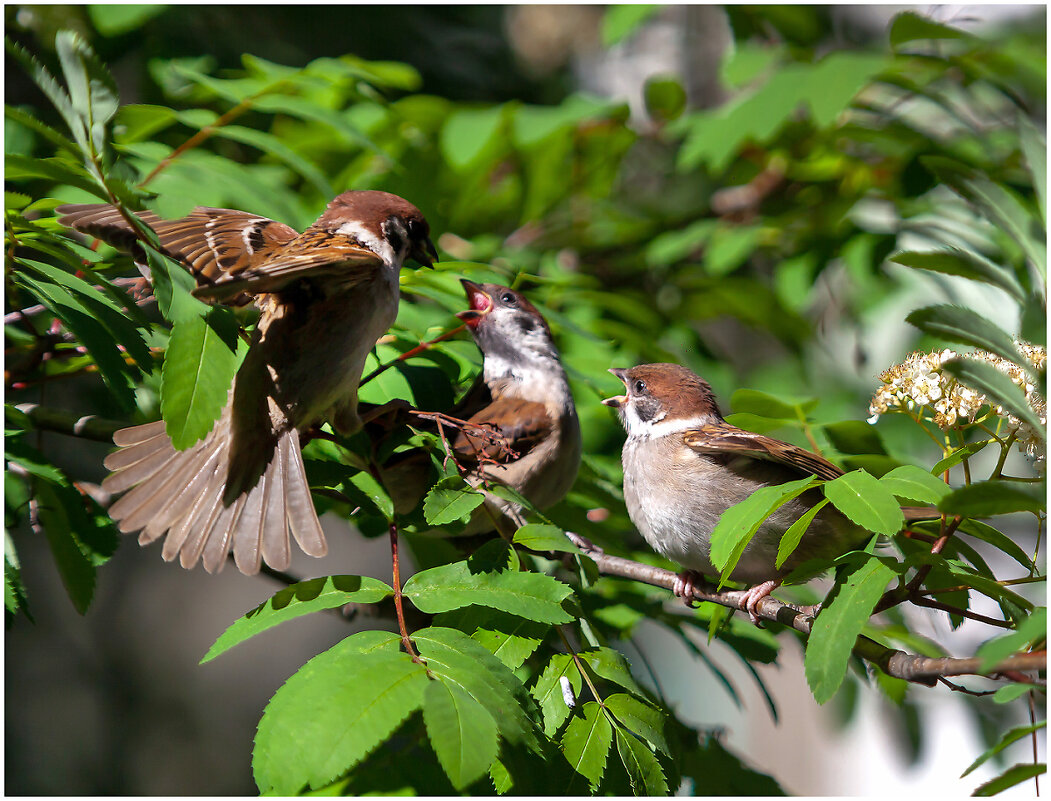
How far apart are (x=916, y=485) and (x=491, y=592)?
83 cm

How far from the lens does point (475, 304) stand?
2.99 metres

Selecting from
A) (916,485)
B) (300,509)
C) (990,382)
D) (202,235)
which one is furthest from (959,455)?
(202,235)

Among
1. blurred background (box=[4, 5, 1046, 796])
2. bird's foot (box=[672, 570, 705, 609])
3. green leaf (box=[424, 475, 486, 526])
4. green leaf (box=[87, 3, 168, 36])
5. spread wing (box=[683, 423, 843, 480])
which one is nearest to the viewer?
green leaf (box=[424, 475, 486, 526])

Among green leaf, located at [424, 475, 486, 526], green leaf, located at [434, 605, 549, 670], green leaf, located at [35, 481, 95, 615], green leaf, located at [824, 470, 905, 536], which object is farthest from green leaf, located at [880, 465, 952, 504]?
green leaf, located at [35, 481, 95, 615]

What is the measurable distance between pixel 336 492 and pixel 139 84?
2.23 meters

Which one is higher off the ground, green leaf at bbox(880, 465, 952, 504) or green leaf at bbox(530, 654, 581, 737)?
green leaf at bbox(880, 465, 952, 504)

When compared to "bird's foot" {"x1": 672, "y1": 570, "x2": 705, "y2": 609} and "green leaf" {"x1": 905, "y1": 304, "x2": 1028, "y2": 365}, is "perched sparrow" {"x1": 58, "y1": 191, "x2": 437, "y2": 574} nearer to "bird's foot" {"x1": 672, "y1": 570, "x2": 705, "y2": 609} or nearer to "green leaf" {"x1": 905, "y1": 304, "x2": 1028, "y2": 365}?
"bird's foot" {"x1": 672, "y1": 570, "x2": 705, "y2": 609}

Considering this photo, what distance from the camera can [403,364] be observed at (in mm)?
2432

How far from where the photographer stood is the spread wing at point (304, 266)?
156 cm

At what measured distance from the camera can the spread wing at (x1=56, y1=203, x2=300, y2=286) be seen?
5.71 ft

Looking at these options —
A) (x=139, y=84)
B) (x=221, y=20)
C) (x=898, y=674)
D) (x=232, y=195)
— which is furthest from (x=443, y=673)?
(x=221, y=20)

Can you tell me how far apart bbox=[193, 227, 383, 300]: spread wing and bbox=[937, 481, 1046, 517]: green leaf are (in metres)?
1.25

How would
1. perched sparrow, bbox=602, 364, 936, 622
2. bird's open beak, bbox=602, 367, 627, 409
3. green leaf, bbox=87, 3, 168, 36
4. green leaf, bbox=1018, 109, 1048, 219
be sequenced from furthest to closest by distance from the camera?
green leaf, bbox=87, 3, 168, 36, bird's open beak, bbox=602, 367, 627, 409, perched sparrow, bbox=602, 364, 936, 622, green leaf, bbox=1018, 109, 1048, 219

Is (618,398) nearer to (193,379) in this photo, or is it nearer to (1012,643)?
(193,379)
